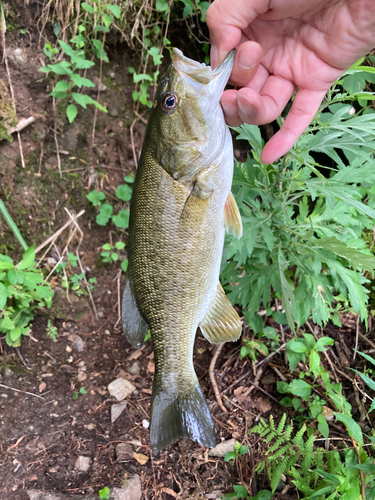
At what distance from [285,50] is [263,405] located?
116 inches

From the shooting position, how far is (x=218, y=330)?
194cm

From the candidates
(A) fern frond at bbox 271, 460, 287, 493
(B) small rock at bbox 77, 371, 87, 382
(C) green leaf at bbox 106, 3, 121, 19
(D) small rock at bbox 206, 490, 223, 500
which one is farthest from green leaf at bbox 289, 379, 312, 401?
(C) green leaf at bbox 106, 3, 121, 19

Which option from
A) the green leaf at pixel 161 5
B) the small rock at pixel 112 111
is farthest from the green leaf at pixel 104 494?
the green leaf at pixel 161 5

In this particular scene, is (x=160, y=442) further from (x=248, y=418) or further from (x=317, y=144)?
(x=317, y=144)

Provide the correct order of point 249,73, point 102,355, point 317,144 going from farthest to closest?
1. point 102,355
2. point 317,144
3. point 249,73

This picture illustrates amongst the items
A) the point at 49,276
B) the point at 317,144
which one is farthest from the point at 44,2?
the point at 317,144

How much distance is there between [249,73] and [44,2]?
89.0 inches

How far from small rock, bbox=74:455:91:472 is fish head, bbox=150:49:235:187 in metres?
2.36

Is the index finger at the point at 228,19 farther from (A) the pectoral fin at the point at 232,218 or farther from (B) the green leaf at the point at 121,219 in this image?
(B) the green leaf at the point at 121,219

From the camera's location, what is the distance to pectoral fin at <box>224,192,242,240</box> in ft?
5.72

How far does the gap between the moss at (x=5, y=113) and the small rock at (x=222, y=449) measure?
3.33 metres

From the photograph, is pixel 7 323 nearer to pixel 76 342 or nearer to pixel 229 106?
pixel 76 342

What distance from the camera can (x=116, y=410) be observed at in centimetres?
275

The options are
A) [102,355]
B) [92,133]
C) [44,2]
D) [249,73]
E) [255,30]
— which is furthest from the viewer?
[92,133]
